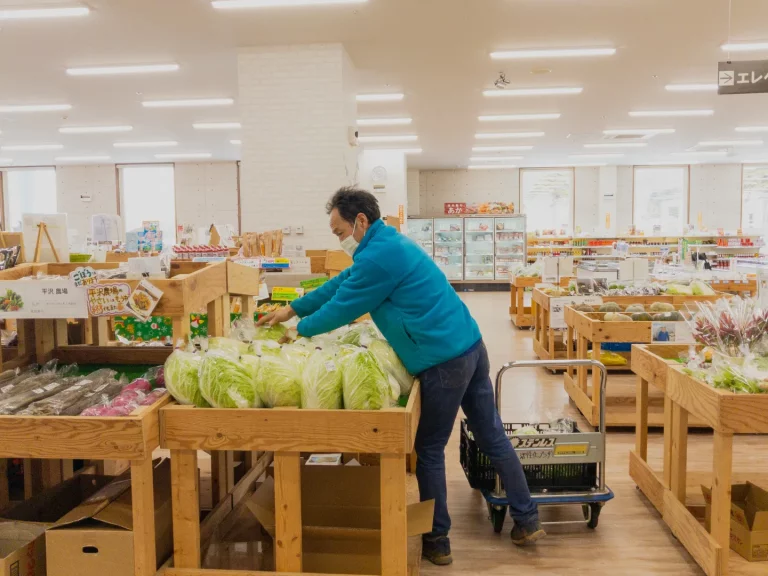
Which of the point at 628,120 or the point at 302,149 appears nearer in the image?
the point at 302,149

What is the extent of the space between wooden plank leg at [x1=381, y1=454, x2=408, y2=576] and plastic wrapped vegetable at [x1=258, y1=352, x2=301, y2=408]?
1.30ft

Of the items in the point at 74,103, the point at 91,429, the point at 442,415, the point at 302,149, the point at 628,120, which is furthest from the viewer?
the point at 628,120

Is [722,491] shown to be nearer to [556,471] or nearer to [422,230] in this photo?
[556,471]

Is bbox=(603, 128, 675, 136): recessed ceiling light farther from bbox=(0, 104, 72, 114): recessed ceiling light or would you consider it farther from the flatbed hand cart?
the flatbed hand cart

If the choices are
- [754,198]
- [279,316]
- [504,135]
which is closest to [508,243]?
[504,135]

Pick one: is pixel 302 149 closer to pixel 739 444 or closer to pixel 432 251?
pixel 739 444

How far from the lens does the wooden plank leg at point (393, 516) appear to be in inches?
88.2

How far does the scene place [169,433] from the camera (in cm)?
236

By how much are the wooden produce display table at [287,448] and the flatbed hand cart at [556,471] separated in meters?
1.17

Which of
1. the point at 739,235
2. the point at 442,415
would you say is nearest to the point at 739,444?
the point at 442,415

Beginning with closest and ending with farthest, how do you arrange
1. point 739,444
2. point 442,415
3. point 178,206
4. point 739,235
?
point 442,415 → point 739,444 → point 739,235 → point 178,206

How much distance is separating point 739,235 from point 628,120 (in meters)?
7.16

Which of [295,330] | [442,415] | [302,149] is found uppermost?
[302,149]

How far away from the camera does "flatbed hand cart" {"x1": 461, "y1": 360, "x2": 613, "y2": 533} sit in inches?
131
